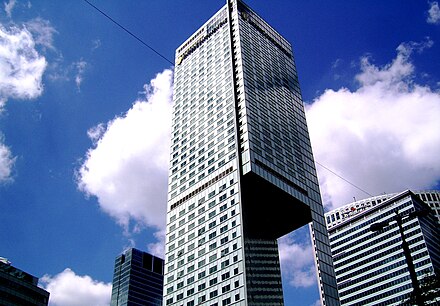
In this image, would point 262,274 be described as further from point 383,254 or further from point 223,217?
point 383,254

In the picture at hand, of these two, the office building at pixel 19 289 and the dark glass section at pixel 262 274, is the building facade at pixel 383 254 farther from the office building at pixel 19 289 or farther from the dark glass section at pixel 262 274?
the office building at pixel 19 289

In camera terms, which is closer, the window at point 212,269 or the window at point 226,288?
the window at point 226,288

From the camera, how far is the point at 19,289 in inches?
3999

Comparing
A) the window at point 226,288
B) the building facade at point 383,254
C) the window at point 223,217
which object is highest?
the building facade at point 383,254

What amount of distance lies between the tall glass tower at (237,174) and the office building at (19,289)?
34906mm

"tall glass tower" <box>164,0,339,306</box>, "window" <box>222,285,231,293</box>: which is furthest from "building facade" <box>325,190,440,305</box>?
"window" <box>222,285,231,293</box>

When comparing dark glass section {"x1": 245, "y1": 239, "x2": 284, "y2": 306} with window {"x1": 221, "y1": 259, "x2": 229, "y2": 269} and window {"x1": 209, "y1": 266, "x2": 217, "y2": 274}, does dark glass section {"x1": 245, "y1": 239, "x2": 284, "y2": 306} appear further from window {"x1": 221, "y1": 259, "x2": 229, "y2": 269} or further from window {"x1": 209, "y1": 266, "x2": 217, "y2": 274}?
window {"x1": 209, "y1": 266, "x2": 217, "y2": 274}

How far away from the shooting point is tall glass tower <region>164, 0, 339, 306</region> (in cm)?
8569

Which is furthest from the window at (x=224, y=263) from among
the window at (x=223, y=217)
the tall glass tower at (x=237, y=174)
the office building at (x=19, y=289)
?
the office building at (x=19, y=289)

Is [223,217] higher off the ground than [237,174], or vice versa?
[237,174]

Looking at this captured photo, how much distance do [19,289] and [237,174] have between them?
5751 cm

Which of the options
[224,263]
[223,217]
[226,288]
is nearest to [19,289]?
[224,263]

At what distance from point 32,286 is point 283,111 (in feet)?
242

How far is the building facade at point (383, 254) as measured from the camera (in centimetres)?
14688
